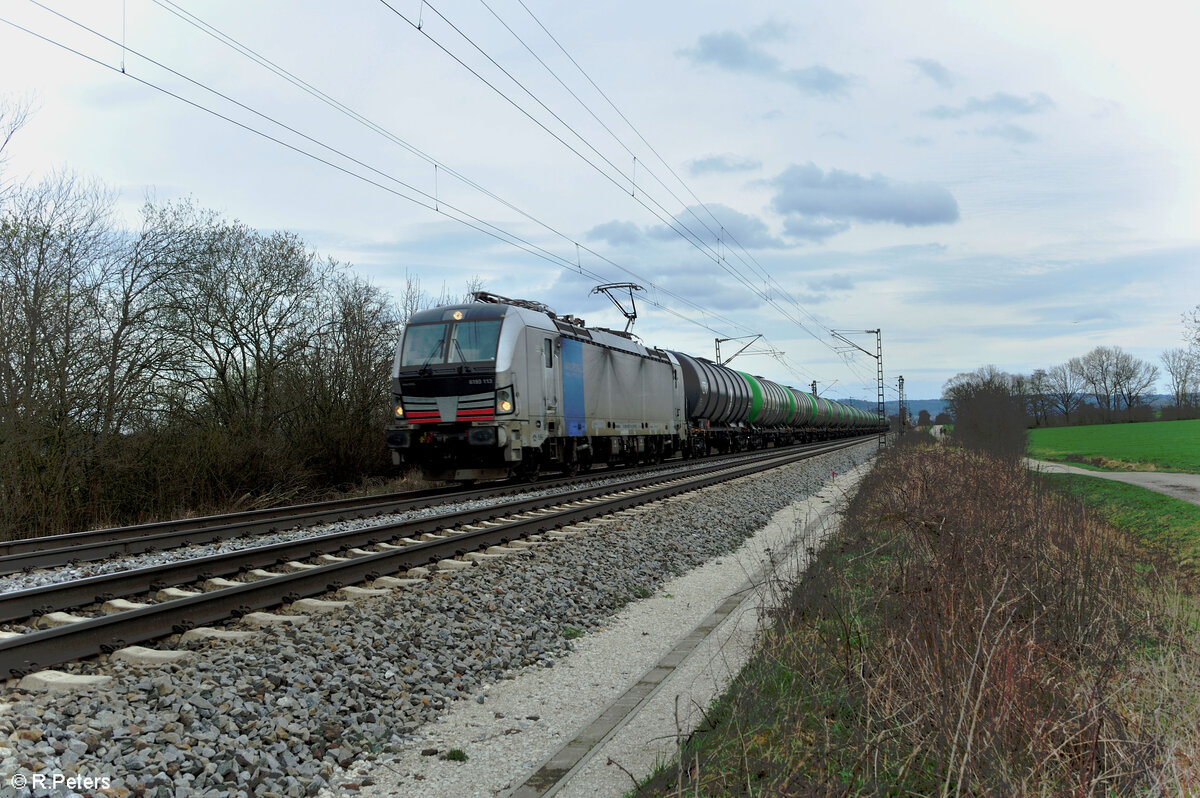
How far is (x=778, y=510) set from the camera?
1648 centimetres

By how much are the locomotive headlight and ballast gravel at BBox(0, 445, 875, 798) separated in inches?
282

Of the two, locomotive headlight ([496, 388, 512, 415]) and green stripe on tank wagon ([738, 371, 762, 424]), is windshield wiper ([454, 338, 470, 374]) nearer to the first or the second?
locomotive headlight ([496, 388, 512, 415])

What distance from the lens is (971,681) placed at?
309 centimetres

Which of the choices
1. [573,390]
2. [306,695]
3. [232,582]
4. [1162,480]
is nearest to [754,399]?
[1162,480]

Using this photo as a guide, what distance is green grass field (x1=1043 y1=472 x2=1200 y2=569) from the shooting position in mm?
9344

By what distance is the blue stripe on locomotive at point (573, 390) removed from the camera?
1819 centimetres

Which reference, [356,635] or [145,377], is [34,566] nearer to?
[356,635]

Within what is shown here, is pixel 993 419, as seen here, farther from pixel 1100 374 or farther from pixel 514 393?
pixel 1100 374

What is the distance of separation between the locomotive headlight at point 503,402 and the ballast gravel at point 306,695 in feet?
23.5

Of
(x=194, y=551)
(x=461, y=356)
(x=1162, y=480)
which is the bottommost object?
(x=1162, y=480)

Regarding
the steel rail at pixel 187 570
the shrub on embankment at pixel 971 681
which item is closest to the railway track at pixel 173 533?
the steel rail at pixel 187 570

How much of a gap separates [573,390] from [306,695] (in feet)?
46.4

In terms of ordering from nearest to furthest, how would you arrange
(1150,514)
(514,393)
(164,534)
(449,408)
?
1. (164,534)
2. (1150,514)
3. (514,393)
4. (449,408)

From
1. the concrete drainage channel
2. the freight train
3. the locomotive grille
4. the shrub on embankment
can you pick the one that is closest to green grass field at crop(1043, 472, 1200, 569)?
the shrub on embankment
